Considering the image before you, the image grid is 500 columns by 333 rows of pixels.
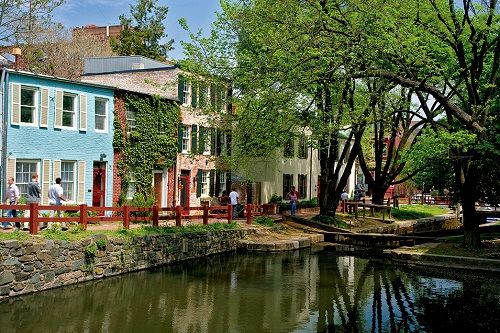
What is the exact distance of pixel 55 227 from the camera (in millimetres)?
17594

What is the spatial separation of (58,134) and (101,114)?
2655 millimetres

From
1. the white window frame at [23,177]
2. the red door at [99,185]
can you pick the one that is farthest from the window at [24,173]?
the red door at [99,185]

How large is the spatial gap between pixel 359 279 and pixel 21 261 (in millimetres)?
10476

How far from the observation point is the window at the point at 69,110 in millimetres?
25094

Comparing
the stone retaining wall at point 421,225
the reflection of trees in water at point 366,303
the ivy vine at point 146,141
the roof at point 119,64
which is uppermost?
the roof at point 119,64

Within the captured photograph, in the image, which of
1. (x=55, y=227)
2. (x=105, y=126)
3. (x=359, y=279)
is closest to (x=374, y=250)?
(x=359, y=279)

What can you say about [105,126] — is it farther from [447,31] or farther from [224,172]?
[447,31]

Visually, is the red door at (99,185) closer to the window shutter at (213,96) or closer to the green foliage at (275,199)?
the window shutter at (213,96)

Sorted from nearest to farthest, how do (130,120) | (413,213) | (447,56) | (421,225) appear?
(447,56)
(130,120)
(421,225)
(413,213)

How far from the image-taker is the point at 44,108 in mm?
23859

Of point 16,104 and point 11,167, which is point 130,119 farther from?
point 11,167

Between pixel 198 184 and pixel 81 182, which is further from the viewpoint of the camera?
A: pixel 198 184

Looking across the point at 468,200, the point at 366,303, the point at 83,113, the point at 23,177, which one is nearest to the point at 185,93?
the point at 83,113

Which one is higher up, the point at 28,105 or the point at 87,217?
the point at 28,105
